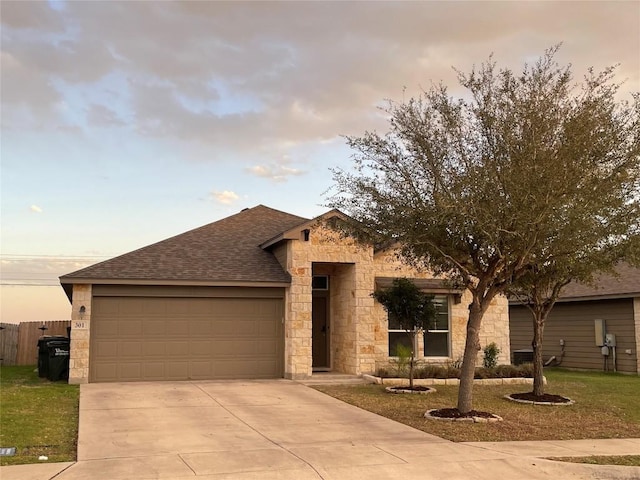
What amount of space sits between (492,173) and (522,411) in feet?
16.8

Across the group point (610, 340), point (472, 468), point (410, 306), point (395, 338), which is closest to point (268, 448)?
point (472, 468)

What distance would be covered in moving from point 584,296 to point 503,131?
14.7 meters

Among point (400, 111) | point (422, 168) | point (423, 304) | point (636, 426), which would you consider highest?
point (400, 111)

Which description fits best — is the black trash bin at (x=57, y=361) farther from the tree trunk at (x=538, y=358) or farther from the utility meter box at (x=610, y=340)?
the utility meter box at (x=610, y=340)

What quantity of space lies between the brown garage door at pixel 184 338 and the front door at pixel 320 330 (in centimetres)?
192

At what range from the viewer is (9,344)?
22516 millimetres

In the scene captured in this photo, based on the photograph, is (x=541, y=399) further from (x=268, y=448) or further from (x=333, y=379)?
(x=268, y=448)

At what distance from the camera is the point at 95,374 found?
49.6ft

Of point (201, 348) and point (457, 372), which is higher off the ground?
point (201, 348)

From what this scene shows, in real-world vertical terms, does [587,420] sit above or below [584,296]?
below

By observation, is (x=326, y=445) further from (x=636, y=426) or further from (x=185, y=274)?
(x=185, y=274)

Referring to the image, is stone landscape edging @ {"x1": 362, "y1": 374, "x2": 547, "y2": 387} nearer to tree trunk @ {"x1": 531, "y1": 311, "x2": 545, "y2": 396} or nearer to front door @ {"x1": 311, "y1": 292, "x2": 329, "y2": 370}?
front door @ {"x1": 311, "y1": 292, "x2": 329, "y2": 370}

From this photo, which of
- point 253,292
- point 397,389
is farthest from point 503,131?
point 253,292

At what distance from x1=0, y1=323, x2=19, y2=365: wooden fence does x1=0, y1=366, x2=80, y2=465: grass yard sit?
765 centimetres
